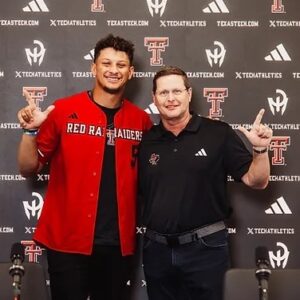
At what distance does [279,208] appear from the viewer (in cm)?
314

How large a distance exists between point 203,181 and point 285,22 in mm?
1165

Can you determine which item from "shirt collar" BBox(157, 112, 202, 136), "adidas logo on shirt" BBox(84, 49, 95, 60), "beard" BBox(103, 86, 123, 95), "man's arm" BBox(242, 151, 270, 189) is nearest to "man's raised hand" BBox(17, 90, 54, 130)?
"beard" BBox(103, 86, 123, 95)

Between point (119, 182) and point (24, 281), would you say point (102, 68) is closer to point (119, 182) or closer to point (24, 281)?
point (119, 182)

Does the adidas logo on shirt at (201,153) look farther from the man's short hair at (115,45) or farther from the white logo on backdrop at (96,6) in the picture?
the white logo on backdrop at (96,6)

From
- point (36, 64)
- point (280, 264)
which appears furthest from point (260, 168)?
point (36, 64)

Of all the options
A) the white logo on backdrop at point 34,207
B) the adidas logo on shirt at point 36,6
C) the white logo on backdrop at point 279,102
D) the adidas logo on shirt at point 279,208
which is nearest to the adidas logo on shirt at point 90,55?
the adidas logo on shirt at point 36,6

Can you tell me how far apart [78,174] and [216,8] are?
1282 millimetres

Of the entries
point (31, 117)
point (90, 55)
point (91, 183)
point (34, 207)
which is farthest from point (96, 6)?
point (34, 207)

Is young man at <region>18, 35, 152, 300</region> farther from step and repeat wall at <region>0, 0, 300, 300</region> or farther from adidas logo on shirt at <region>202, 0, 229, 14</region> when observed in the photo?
adidas logo on shirt at <region>202, 0, 229, 14</region>

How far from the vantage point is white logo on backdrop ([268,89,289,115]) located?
10.2ft

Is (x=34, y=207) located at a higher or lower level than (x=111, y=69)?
lower

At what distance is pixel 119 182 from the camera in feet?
8.76

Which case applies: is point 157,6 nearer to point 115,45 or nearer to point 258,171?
point 115,45

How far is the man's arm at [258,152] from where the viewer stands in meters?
2.40
